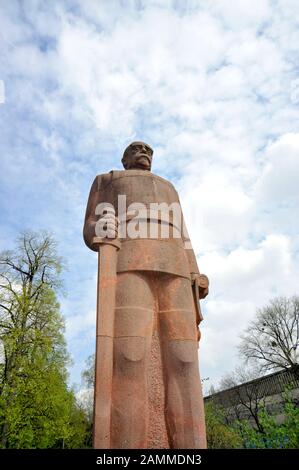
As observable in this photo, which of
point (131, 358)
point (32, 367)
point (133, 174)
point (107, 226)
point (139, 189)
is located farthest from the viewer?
point (32, 367)

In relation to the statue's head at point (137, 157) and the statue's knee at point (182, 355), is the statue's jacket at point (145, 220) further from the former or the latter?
the statue's knee at point (182, 355)

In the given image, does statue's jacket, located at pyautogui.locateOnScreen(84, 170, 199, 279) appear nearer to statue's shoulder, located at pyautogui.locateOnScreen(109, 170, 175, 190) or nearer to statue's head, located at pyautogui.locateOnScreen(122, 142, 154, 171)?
statue's shoulder, located at pyautogui.locateOnScreen(109, 170, 175, 190)

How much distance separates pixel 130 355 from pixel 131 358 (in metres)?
0.04

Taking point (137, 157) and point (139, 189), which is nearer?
point (139, 189)

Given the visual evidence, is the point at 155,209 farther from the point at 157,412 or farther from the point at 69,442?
the point at 69,442

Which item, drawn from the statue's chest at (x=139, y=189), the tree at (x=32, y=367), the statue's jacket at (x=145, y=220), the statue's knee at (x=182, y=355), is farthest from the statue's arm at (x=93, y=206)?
the tree at (x=32, y=367)

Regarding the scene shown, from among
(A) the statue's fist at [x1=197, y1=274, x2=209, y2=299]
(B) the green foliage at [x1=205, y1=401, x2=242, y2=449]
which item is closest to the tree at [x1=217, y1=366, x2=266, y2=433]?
(B) the green foliage at [x1=205, y1=401, x2=242, y2=449]

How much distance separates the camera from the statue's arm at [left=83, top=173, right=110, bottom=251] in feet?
20.2

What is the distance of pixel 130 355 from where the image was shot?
197 inches

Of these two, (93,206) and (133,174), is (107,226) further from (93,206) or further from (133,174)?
(133,174)

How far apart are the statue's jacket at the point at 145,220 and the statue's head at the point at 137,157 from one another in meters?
0.35

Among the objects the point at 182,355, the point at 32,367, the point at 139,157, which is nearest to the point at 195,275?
the point at 182,355

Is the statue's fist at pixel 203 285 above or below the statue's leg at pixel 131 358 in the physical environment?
above

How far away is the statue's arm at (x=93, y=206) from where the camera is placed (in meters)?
6.16
